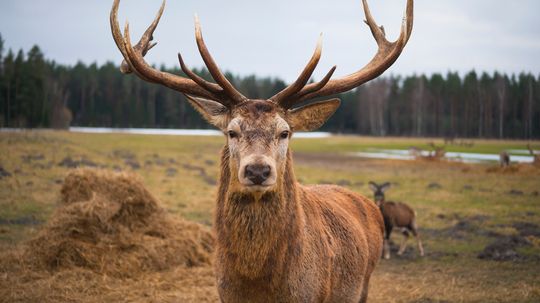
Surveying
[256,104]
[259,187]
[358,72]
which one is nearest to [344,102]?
[358,72]

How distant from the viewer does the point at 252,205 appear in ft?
12.7

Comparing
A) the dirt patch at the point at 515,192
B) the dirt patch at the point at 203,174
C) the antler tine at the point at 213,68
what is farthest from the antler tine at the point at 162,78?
the dirt patch at the point at 203,174

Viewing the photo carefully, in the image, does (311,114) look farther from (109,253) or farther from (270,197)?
(109,253)

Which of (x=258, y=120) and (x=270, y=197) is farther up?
(x=258, y=120)

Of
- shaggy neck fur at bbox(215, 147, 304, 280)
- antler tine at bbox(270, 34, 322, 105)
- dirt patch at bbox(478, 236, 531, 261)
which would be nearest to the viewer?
shaggy neck fur at bbox(215, 147, 304, 280)

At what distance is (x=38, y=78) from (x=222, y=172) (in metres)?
41.8

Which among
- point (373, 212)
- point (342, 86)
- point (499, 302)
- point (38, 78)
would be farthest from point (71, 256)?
point (38, 78)

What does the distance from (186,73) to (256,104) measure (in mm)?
743

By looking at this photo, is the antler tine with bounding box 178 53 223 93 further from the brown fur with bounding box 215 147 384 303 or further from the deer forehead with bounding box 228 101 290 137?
the brown fur with bounding box 215 147 384 303

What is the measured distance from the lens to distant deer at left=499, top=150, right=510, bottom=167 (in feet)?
42.0

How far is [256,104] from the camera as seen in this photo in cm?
406

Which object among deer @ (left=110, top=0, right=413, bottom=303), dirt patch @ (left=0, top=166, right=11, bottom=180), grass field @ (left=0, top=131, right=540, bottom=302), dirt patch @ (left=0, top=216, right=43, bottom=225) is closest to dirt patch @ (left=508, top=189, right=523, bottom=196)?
grass field @ (left=0, top=131, right=540, bottom=302)

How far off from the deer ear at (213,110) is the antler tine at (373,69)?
0.78 metres

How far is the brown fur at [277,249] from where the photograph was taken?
12.5 ft
